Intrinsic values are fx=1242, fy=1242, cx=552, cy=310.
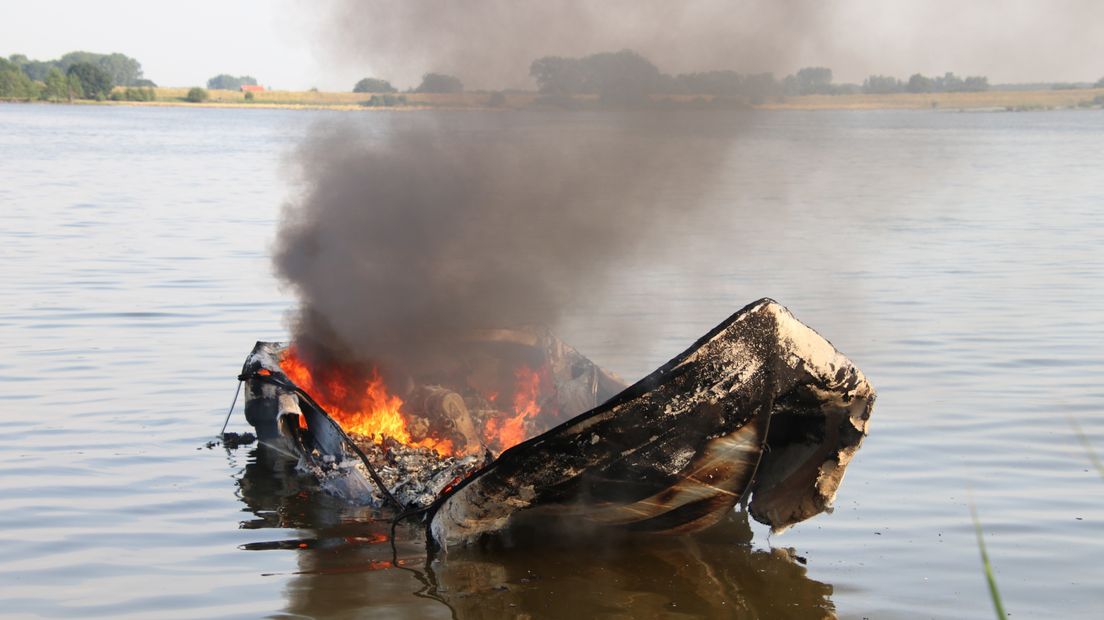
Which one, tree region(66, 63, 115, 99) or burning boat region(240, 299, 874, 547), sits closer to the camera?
burning boat region(240, 299, 874, 547)

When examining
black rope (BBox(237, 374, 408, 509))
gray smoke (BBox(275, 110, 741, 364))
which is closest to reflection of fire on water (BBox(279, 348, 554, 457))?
gray smoke (BBox(275, 110, 741, 364))

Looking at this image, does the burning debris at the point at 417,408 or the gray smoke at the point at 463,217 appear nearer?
the burning debris at the point at 417,408

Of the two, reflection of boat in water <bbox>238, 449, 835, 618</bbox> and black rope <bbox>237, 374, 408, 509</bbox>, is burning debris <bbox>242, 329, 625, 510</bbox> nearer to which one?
black rope <bbox>237, 374, 408, 509</bbox>

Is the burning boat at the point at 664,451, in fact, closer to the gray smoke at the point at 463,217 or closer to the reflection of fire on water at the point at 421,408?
the reflection of fire on water at the point at 421,408

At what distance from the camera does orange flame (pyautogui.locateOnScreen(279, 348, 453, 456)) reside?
9859mm

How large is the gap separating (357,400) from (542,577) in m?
3.32

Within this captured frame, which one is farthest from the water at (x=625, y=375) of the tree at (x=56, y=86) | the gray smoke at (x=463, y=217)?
the tree at (x=56, y=86)

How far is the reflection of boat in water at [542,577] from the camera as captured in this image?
7.19 m

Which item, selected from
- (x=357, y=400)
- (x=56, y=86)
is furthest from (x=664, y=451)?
(x=56, y=86)

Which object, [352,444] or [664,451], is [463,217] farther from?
[664,451]

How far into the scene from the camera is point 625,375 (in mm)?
Result: 13594

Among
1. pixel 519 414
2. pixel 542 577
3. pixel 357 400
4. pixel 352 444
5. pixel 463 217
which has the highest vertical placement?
pixel 463 217

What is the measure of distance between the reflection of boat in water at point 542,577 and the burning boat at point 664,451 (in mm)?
213

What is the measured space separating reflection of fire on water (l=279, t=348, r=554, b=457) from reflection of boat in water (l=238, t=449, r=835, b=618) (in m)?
1.17
